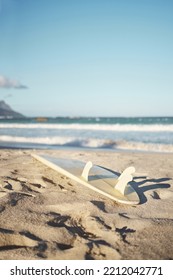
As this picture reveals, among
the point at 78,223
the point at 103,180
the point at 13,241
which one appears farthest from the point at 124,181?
the point at 13,241

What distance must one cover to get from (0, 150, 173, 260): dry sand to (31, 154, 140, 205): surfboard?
0.07 m

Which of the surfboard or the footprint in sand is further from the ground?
the surfboard

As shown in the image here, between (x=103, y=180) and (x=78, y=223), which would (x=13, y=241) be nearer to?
(x=78, y=223)

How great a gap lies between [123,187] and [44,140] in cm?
990

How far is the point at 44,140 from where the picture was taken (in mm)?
12359

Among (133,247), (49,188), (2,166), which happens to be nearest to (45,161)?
(2,166)

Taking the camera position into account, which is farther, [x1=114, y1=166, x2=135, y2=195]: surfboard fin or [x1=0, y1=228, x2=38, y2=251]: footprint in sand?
[x1=114, y1=166, x2=135, y2=195]: surfboard fin

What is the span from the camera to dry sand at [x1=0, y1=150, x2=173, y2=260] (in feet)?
5.62

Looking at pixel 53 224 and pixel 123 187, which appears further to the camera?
pixel 123 187

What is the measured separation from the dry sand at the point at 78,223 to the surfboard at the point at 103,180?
7cm

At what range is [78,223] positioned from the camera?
214 centimetres

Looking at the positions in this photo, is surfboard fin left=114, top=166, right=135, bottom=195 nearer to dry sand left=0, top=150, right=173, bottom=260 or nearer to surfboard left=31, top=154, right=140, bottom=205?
surfboard left=31, top=154, right=140, bottom=205

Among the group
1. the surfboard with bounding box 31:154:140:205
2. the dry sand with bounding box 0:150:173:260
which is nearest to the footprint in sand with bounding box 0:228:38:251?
the dry sand with bounding box 0:150:173:260
